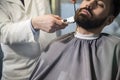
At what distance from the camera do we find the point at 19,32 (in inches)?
57.2

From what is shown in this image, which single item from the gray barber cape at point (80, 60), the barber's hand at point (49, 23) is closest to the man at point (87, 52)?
the gray barber cape at point (80, 60)

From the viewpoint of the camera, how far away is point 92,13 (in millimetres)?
1360

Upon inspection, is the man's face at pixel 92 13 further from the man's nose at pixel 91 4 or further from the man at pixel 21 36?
the man at pixel 21 36

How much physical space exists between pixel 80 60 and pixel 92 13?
0.28 meters

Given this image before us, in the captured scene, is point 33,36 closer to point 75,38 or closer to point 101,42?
point 75,38

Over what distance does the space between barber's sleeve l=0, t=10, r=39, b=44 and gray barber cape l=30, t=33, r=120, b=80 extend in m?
0.15

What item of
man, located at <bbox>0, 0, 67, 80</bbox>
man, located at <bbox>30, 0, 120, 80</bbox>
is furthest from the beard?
man, located at <bbox>0, 0, 67, 80</bbox>

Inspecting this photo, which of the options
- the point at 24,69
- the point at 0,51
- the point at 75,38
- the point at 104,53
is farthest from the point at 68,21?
the point at 0,51

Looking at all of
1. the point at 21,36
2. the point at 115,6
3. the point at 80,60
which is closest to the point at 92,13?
the point at 115,6

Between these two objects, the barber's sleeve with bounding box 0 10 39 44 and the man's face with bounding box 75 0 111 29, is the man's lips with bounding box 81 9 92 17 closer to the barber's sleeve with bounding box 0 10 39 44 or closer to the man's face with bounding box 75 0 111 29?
the man's face with bounding box 75 0 111 29

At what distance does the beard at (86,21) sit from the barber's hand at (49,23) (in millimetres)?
80

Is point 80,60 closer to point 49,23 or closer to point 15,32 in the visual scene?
point 49,23

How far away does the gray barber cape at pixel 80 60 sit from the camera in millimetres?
1309

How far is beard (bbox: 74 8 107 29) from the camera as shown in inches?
53.1
